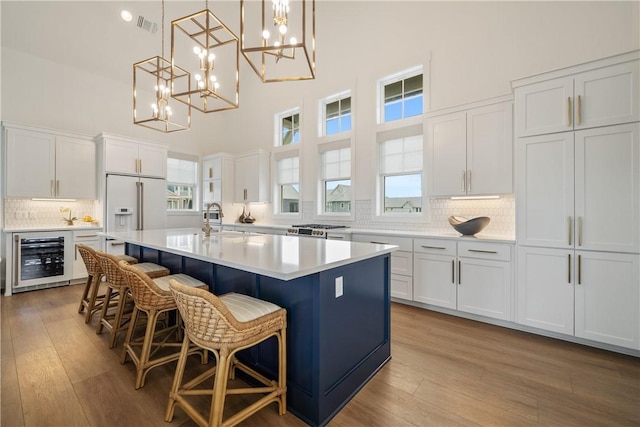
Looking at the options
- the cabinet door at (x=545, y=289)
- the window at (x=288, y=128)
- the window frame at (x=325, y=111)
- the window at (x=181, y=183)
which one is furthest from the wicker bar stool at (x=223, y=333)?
the window at (x=181, y=183)

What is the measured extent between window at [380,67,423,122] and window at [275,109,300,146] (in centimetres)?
193

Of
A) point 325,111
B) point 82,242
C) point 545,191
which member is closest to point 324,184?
point 325,111

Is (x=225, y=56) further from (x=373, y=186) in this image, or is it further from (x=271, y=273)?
(x=271, y=273)

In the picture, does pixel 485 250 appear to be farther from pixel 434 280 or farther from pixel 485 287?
pixel 434 280

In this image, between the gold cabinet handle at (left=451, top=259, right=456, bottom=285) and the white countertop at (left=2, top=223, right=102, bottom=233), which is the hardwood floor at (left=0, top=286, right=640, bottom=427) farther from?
the white countertop at (left=2, top=223, right=102, bottom=233)

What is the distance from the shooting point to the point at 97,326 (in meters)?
3.00

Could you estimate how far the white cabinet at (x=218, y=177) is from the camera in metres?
6.44

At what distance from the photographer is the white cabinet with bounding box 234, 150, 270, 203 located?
614 cm

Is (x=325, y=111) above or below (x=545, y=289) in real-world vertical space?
above

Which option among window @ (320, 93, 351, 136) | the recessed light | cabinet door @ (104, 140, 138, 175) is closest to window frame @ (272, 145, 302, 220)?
window @ (320, 93, 351, 136)

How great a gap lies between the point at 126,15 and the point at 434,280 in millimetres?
6195

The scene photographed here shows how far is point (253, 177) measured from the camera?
6227 millimetres

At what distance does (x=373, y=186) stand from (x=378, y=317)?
9.03 ft

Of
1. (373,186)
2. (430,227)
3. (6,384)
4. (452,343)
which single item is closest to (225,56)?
(373,186)
